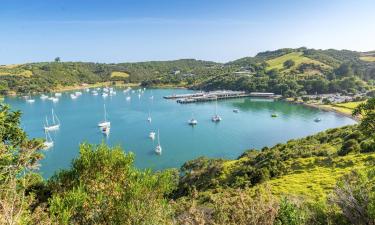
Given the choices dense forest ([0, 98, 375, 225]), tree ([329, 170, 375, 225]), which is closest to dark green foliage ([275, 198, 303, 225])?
dense forest ([0, 98, 375, 225])

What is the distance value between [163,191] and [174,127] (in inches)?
3065

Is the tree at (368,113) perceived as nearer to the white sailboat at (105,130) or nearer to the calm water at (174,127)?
the calm water at (174,127)

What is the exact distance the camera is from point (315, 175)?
113 ft

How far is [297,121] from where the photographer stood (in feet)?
338

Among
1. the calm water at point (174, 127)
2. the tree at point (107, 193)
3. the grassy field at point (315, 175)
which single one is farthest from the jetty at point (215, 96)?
the tree at point (107, 193)

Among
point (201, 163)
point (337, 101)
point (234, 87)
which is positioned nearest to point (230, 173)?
point (201, 163)

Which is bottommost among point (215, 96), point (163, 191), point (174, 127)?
point (174, 127)

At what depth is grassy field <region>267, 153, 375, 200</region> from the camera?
2930 centimetres

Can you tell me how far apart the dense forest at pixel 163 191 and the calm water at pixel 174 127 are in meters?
31.9

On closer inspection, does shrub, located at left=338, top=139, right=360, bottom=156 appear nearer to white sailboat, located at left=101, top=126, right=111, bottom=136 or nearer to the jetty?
white sailboat, located at left=101, top=126, right=111, bottom=136

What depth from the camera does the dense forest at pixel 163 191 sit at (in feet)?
42.9

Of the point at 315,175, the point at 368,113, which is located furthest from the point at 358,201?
the point at 315,175

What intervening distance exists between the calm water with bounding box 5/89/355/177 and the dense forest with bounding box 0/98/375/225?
105 feet

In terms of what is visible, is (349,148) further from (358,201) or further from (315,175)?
(358,201)
